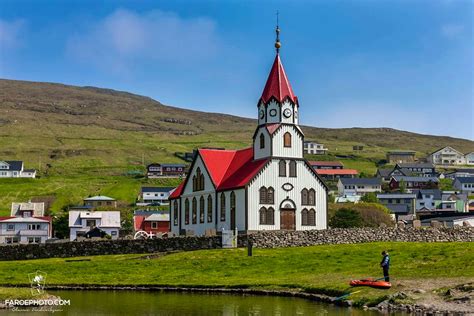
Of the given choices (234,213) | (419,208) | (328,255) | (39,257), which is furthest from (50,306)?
(419,208)

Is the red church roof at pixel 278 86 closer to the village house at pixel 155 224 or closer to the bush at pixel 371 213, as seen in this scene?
the bush at pixel 371 213

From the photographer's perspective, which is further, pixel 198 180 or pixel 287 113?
pixel 198 180

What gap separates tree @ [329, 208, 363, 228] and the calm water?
169 feet

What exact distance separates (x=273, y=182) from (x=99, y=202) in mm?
98270

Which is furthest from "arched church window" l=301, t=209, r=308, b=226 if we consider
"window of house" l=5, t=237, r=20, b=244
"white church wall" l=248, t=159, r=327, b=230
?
"window of house" l=5, t=237, r=20, b=244

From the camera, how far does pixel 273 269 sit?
47.2 metres

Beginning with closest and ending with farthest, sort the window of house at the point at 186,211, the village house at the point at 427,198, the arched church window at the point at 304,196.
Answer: the arched church window at the point at 304,196 → the window of house at the point at 186,211 → the village house at the point at 427,198

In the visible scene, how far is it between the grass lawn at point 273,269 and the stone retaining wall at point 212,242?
3.23 meters

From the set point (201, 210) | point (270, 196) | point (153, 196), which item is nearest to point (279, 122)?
point (270, 196)

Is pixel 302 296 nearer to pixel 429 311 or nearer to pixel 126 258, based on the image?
pixel 429 311

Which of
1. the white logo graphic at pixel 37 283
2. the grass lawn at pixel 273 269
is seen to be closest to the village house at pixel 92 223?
the grass lawn at pixel 273 269

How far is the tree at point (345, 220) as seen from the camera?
90688 millimetres

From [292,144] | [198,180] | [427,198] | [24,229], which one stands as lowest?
[24,229]

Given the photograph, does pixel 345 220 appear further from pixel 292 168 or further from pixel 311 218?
pixel 292 168
